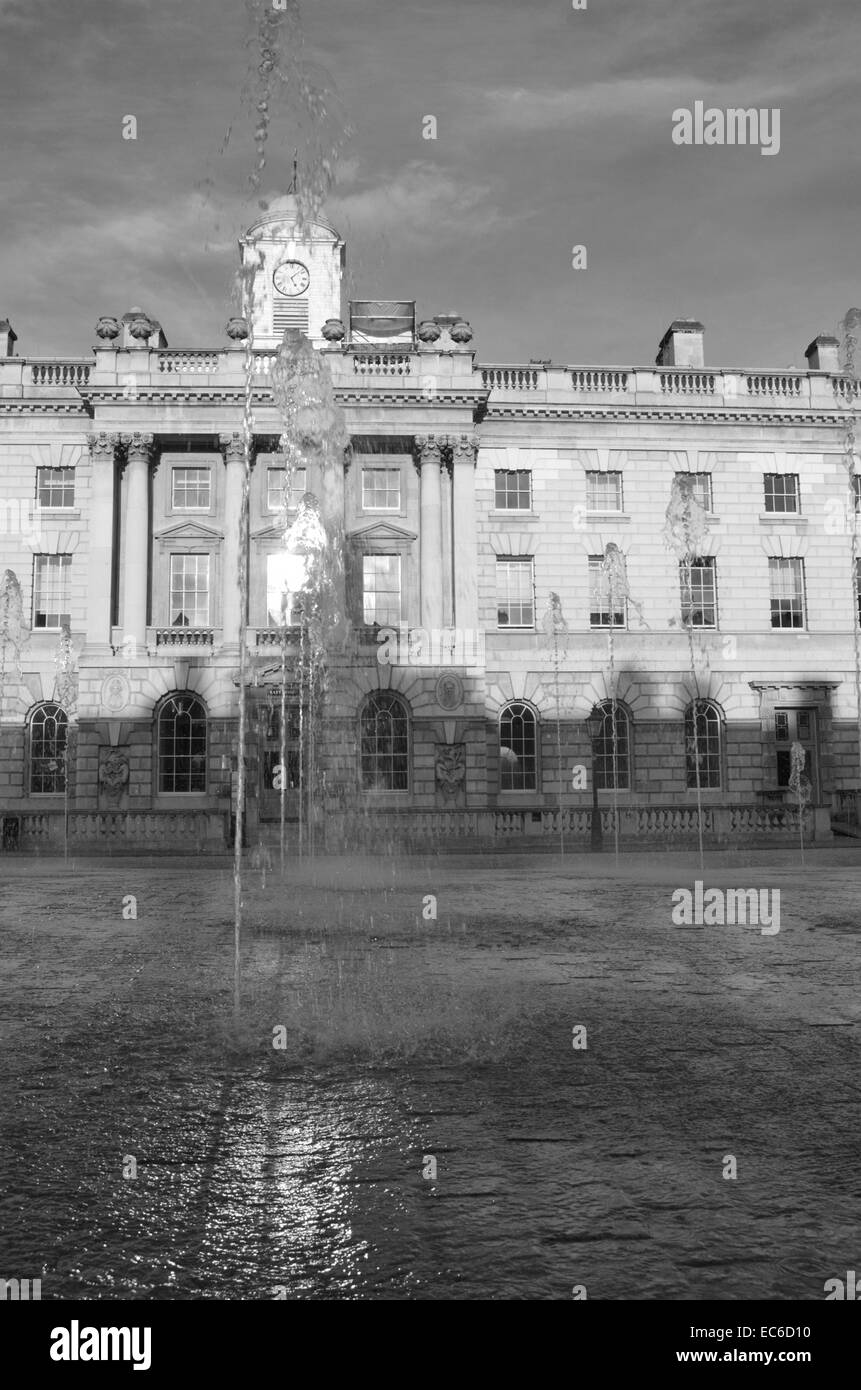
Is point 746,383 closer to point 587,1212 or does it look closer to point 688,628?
point 688,628

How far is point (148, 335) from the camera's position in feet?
117

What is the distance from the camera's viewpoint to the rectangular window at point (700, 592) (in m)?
36.3

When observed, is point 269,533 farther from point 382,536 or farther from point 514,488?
point 514,488

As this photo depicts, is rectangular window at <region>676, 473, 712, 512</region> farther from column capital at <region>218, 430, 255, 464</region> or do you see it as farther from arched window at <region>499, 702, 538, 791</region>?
column capital at <region>218, 430, 255, 464</region>

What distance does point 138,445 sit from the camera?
3478 cm

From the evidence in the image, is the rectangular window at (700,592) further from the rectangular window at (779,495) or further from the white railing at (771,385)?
the white railing at (771,385)

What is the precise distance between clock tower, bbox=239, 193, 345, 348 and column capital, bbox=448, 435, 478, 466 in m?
14.1

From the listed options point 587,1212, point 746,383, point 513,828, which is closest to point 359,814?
point 513,828

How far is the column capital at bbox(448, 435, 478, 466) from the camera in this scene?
35188 mm

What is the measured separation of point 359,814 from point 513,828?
5955mm
